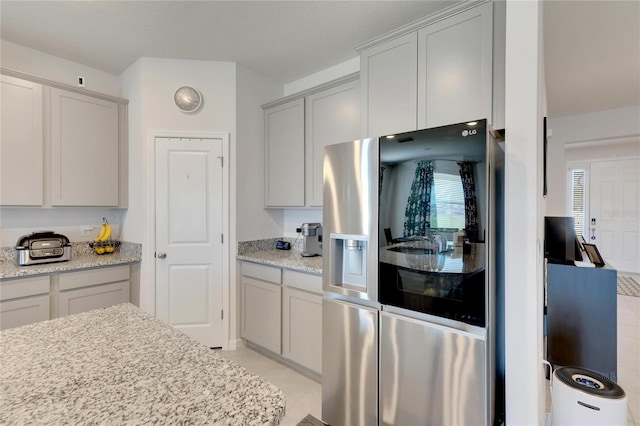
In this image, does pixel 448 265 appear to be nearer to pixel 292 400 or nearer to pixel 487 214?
pixel 487 214

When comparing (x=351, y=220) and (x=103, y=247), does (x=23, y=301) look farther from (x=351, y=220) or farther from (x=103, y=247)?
(x=351, y=220)

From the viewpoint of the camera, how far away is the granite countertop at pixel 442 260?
1353mm

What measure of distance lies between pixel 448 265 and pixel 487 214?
297 millimetres

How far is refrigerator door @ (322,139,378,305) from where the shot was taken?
5.59 ft

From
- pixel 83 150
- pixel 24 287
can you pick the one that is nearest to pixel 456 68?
pixel 83 150

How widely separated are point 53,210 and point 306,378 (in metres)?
2.80

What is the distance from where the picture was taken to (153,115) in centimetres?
285

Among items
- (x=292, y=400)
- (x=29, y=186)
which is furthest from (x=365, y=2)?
(x=29, y=186)

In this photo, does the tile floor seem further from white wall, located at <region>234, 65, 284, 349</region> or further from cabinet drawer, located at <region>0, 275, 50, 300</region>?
cabinet drawer, located at <region>0, 275, 50, 300</region>

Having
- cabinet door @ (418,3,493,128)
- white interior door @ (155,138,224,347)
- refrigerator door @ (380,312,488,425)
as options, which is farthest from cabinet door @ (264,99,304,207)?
refrigerator door @ (380,312,488,425)

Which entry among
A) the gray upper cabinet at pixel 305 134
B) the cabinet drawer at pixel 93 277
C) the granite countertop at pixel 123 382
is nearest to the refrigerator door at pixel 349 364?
the granite countertop at pixel 123 382

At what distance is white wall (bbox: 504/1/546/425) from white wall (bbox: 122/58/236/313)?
2364 millimetres

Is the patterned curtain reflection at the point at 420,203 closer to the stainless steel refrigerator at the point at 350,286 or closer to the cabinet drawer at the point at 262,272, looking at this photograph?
the stainless steel refrigerator at the point at 350,286

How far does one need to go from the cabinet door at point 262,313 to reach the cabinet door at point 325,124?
2.95 ft
